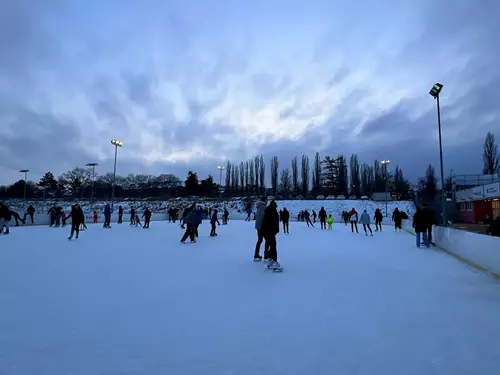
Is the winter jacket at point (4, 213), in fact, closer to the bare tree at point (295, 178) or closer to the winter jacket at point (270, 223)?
the winter jacket at point (270, 223)

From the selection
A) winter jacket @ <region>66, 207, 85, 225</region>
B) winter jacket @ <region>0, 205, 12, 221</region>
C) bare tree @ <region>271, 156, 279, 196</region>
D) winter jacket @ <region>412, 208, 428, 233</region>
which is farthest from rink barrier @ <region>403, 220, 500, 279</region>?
bare tree @ <region>271, 156, 279, 196</region>

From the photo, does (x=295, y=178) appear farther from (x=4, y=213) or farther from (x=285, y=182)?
(x=4, y=213)

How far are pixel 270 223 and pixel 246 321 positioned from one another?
3.06 metres

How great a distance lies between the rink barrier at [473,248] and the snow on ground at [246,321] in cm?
42

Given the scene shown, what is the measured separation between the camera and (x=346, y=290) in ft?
14.8

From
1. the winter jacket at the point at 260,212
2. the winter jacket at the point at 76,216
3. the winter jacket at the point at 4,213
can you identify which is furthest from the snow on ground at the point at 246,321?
the winter jacket at the point at 4,213

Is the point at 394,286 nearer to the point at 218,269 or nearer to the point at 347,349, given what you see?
the point at 347,349

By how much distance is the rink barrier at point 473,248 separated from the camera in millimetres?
6059

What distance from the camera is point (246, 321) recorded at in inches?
128

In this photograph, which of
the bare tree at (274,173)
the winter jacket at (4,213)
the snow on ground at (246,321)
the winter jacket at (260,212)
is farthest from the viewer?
the bare tree at (274,173)

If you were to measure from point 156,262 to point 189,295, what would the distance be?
306 centimetres

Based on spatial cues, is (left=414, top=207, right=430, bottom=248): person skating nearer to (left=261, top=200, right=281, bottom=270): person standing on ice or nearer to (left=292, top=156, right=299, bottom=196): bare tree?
(left=261, top=200, right=281, bottom=270): person standing on ice

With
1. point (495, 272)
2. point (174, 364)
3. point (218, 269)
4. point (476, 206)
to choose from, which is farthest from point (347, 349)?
point (476, 206)

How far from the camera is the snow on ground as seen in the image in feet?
7.63
